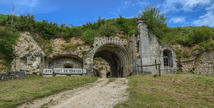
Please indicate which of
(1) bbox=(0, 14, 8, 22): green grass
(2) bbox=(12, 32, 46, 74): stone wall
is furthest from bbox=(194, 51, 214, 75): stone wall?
(1) bbox=(0, 14, 8, 22): green grass

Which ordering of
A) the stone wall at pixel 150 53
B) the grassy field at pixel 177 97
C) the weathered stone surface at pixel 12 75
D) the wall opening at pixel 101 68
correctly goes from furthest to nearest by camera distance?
the wall opening at pixel 101 68
the stone wall at pixel 150 53
the weathered stone surface at pixel 12 75
the grassy field at pixel 177 97

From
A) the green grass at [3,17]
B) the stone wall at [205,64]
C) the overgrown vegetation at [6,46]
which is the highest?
the green grass at [3,17]

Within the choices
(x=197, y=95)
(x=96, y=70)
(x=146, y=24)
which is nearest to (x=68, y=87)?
(x=197, y=95)

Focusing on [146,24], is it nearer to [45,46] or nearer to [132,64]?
[132,64]

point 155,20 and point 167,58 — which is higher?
point 155,20

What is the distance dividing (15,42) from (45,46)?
2.57m

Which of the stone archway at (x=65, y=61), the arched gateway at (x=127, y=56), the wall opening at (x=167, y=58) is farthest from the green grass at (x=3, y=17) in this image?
the wall opening at (x=167, y=58)

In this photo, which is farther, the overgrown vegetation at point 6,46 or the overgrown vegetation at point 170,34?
the overgrown vegetation at point 170,34

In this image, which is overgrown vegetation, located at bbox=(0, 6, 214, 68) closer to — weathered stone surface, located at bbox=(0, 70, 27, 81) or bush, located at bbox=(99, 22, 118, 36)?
bush, located at bbox=(99, 22, 118, 36)

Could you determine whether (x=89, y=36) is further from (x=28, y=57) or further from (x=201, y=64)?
(x=201, y=64)

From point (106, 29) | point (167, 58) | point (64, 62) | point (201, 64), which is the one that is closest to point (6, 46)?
point (64, 62)

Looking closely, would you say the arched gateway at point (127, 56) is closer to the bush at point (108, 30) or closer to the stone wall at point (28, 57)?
the stone wall at point (28, 57)

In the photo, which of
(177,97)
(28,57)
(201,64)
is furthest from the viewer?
(201,64)

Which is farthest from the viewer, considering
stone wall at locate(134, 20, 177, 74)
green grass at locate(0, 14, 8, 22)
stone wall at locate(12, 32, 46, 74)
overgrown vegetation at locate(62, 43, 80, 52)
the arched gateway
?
overgrown vegetation at locate(62, 43, 80, 52)
